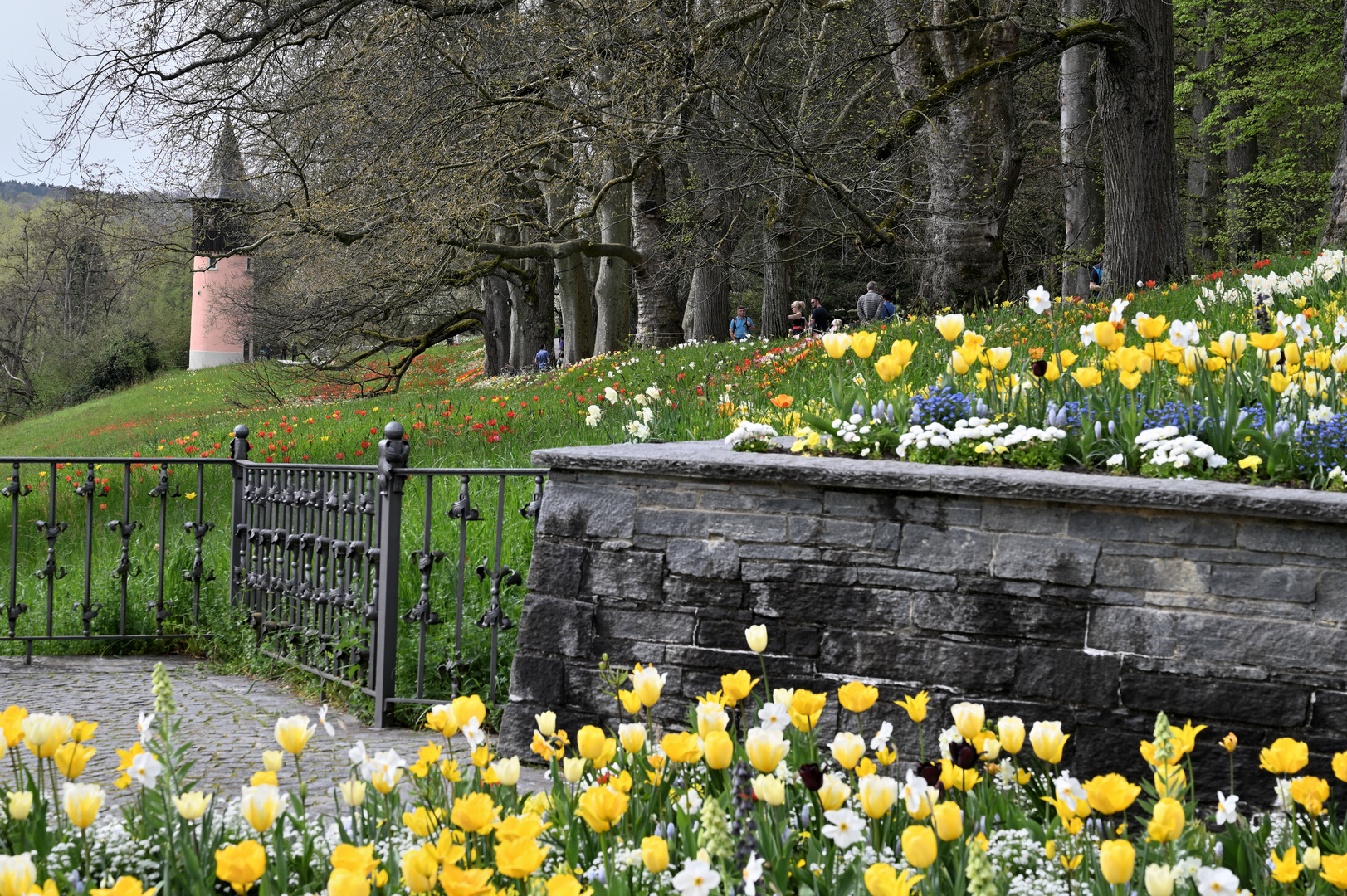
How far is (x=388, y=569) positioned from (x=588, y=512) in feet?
4.37

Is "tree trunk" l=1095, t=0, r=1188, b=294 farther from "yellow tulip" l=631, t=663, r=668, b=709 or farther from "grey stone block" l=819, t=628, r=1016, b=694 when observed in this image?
"yellow tulip" l=631, t=663, r=668, b=709

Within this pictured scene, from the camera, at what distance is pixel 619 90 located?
36.5 feet

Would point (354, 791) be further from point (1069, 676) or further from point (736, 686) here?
point (1069, 676)

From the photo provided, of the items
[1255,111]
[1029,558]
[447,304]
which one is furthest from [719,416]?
[447,304]

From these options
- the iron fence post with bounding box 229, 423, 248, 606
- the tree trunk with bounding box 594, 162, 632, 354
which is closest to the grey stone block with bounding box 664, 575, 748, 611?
the iron fence post with bounding box 229, 423, 248, 606

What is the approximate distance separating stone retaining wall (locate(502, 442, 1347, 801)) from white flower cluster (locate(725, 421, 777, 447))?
0.34 metres

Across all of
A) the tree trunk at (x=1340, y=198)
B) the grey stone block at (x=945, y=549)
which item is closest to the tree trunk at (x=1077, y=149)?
the tree trunk at (x=1340, y=198)

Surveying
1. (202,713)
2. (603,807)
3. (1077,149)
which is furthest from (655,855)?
(1077,149)

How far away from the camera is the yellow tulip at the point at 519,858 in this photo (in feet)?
5.38

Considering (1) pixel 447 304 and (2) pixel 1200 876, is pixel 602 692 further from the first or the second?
(1) pixel 447 304

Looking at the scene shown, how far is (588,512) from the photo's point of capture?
403 cm

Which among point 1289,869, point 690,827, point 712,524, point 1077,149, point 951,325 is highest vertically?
point 1077,149

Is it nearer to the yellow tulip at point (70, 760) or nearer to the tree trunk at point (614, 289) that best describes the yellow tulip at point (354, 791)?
the yellow tulip at point (70, 760)

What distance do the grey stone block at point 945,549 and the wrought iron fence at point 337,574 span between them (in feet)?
5.70
